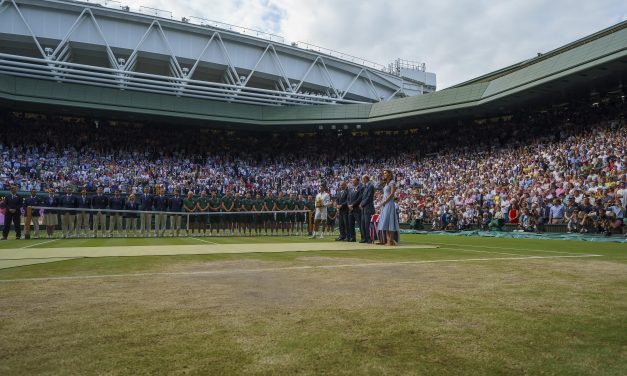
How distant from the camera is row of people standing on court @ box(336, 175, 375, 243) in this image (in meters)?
13.6

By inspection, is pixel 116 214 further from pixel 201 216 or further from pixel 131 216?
pixel 201 216

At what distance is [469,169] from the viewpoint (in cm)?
3238

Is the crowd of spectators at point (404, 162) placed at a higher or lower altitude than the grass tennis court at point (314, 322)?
higher

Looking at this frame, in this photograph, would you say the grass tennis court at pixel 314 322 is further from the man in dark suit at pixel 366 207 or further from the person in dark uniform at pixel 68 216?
the person in dark uniform at pixel 68 216

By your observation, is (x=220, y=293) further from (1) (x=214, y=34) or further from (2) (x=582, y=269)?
(1) (x=214, y=34)

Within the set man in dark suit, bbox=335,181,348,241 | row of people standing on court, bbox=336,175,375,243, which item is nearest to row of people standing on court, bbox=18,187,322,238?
man in dark suit, bbox=335,181,348,241

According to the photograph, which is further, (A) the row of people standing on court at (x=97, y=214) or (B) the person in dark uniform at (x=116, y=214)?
(B) the person in dark uniform at (x=116, y=214)

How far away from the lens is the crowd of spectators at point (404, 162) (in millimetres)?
21734

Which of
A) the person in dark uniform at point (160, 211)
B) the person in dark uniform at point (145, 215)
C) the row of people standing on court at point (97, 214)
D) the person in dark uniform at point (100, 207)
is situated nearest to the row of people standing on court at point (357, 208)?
the row of people standing on court at point (97, 214)

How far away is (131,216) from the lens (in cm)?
1906

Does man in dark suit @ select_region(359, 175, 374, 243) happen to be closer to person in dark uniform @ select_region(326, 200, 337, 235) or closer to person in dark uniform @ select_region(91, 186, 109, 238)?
person in dark uniform @ select_region(326, 200, 337, 235)

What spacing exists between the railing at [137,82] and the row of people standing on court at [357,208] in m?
25.1

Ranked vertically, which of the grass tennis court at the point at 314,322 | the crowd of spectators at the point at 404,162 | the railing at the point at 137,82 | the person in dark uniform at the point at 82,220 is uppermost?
the railing at the point at 137,82

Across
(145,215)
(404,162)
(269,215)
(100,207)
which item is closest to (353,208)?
(269,215)
